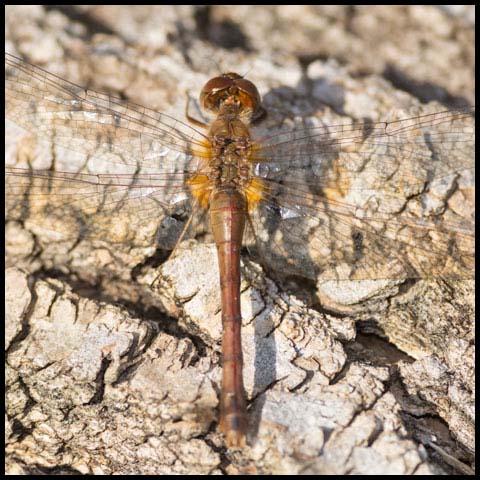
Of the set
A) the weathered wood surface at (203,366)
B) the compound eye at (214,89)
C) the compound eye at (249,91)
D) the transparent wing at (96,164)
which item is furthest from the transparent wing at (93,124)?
the compound eye at (249,91)

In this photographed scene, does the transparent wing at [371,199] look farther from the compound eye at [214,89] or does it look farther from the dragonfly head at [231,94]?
the compound eye at [214,89]

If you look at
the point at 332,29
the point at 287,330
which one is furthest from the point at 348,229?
the point at 332,29

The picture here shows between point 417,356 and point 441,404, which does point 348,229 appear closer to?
point 417,356

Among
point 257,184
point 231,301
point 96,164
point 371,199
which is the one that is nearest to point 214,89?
point 257,184

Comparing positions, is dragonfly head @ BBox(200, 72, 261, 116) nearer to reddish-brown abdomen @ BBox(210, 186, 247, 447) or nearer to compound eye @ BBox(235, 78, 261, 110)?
compound eye @ BBox(235, 78, 261, 110)

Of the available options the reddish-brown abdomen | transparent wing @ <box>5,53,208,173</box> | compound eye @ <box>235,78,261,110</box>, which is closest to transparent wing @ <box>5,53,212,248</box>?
transparent wing @ <box>5,53,208,173</box>

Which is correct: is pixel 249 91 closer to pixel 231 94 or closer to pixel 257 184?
pixel 231 94
